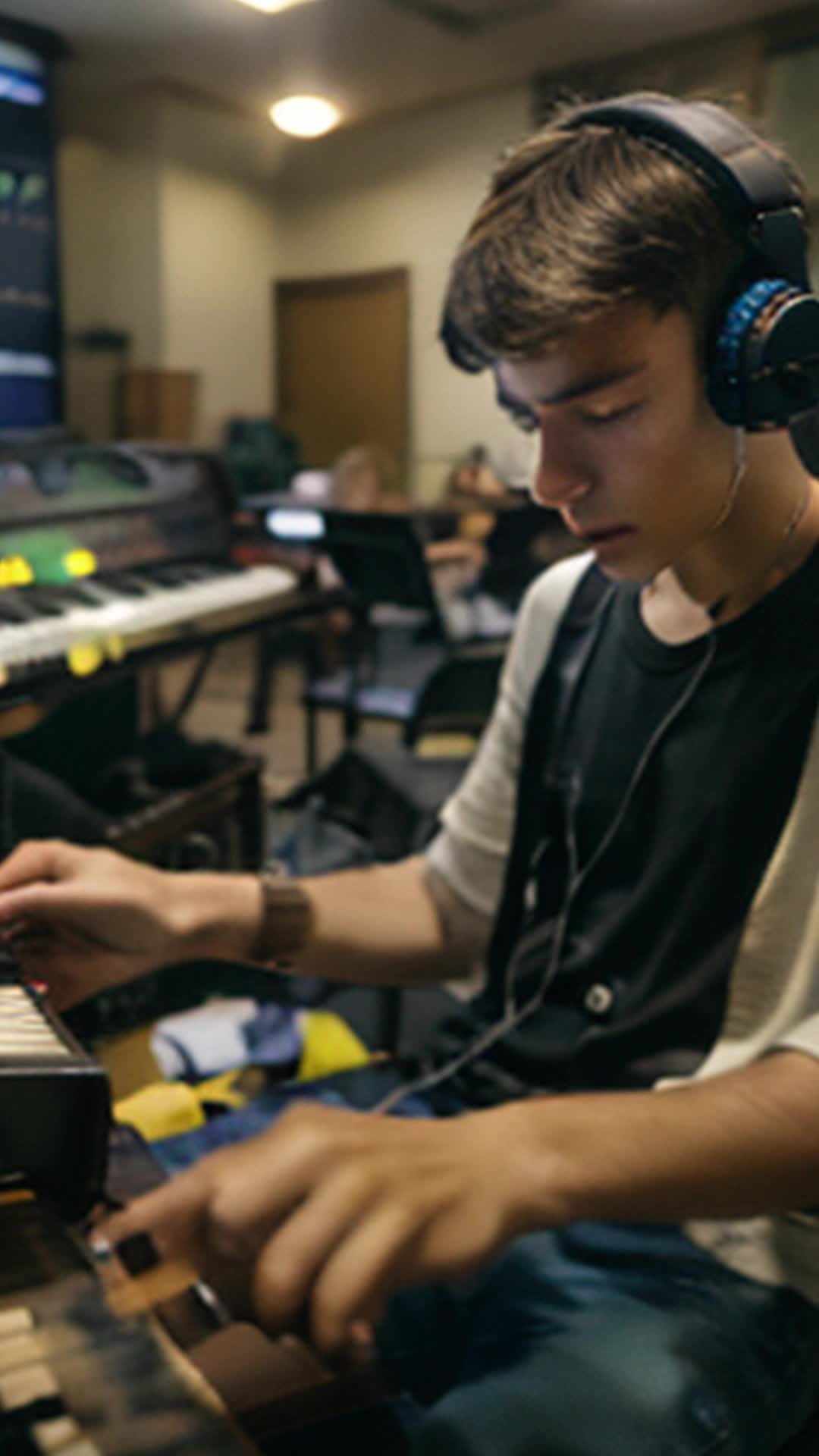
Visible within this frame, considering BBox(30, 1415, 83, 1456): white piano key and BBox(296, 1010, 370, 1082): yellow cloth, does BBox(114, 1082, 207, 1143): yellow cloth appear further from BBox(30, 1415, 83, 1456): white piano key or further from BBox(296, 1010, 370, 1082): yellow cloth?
BBox(30, 1415, 83, 1456): white piano key

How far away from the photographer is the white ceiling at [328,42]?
169cm

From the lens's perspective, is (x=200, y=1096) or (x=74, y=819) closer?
(x=200, y=1096)

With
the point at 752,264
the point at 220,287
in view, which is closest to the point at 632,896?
the point at 752,264

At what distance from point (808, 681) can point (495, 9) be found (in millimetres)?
2191

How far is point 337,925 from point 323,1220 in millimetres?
632

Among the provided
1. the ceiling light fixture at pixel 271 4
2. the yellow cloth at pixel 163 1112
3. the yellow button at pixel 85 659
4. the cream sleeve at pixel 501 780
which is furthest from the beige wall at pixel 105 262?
the yellow cloth at pixel 163 1112

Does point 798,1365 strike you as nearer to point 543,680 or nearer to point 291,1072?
point 543,680

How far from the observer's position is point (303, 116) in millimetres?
1693

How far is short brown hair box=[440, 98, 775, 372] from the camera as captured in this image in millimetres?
754

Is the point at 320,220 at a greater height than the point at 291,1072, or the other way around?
the point at 320,220

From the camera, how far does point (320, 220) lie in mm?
1875

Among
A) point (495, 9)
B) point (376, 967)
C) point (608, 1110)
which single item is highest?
point (495, 9)

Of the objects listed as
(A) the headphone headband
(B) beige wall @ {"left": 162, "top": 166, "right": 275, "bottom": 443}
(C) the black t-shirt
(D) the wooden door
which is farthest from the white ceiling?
(C) the black t-shirt

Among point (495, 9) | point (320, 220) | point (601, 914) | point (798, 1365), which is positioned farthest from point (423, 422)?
point (798, 1365)
